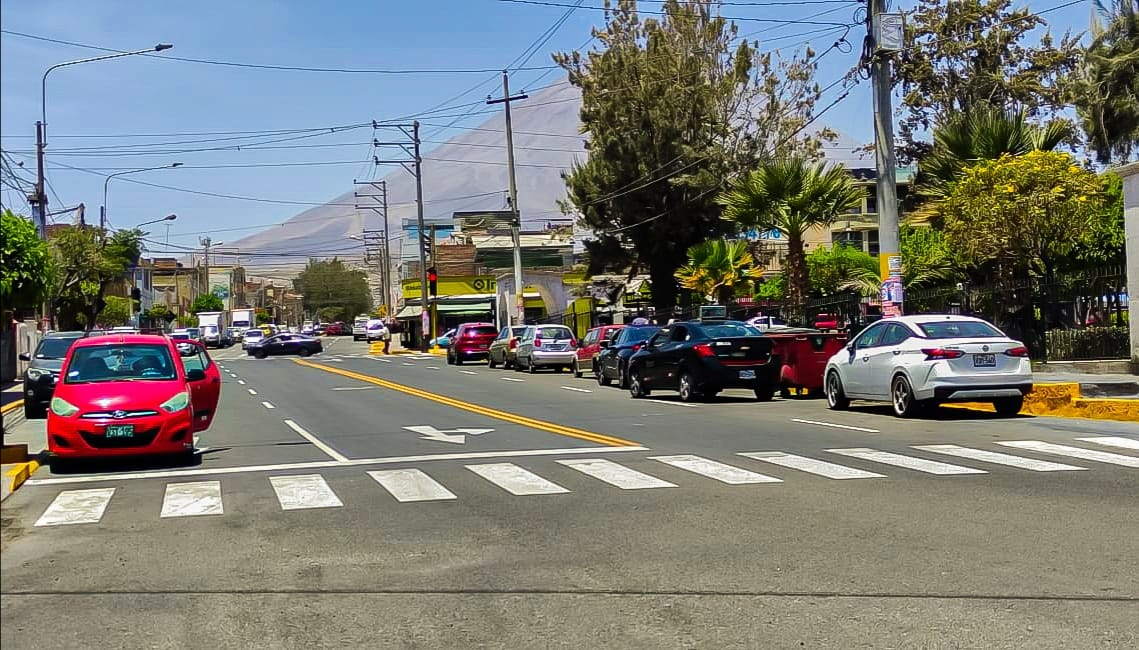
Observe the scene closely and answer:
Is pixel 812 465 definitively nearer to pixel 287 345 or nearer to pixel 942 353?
pixel 942 353

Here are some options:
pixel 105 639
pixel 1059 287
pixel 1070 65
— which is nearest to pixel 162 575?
pixel 105 639

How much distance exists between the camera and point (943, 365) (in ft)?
61.0

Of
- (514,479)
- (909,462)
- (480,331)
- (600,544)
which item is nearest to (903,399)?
(909,462)

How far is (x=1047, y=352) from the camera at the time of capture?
1088 inches

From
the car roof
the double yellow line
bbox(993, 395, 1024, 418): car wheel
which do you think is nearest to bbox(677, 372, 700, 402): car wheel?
the double yellow line

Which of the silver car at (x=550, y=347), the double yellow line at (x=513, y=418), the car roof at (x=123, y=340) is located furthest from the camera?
the silver car at (x=550, y=347)

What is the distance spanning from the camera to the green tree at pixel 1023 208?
27.5 m

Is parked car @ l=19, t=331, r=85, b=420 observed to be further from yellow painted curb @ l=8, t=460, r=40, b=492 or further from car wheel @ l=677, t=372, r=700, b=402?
car wheel @ l=677, t=372, r=700, b=402

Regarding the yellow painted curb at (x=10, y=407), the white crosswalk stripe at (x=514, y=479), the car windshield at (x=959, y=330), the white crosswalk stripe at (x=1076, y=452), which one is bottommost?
the white crosswalk stripe at (x=1076, y=452)

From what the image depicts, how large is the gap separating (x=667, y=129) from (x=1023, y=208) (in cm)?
2683

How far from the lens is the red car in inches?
579

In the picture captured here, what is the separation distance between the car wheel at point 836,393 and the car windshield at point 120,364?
37.5ft

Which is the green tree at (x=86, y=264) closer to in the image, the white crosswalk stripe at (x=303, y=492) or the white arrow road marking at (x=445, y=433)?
the white arrow road marking at (x=445, y=433)

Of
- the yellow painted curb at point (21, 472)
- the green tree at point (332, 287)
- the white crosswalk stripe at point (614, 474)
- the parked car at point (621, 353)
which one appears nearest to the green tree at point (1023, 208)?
the parked car at point (621, 353)
